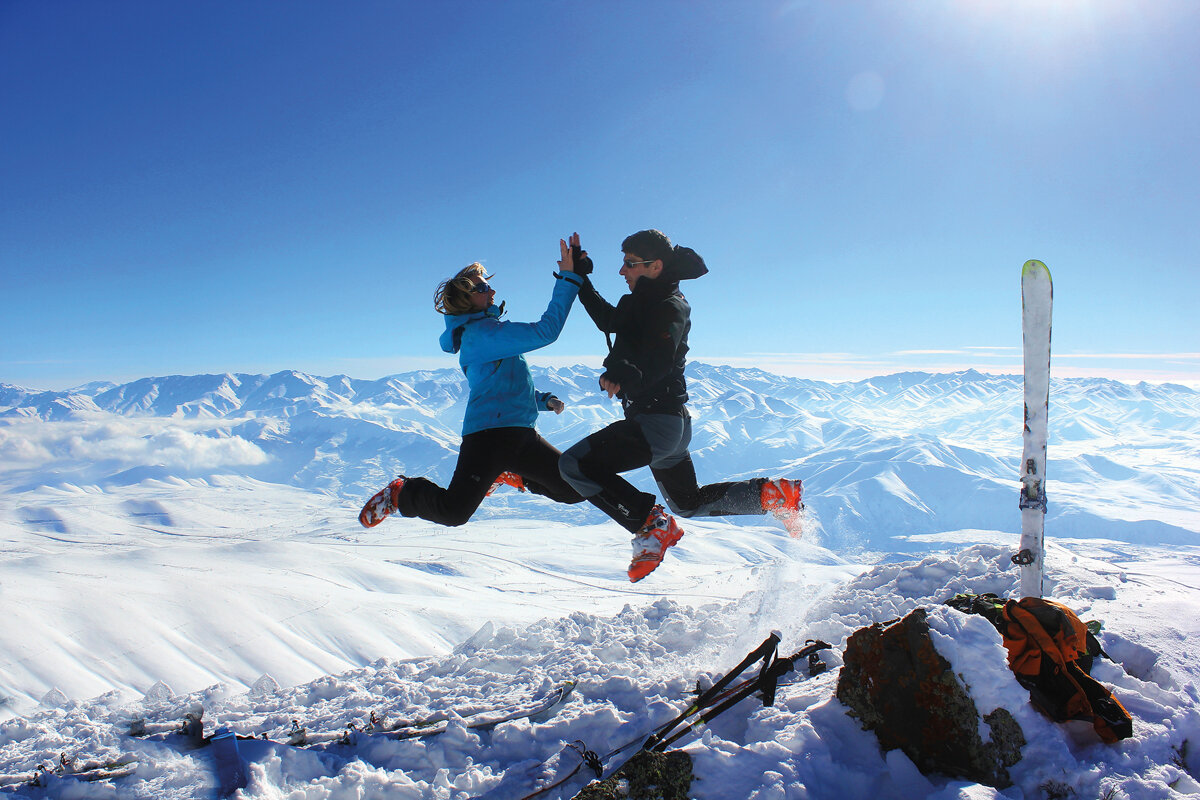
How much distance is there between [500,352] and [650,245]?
1.75m

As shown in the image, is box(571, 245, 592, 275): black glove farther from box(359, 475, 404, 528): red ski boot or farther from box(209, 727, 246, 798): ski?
box(209, 727, 246, 798): ski

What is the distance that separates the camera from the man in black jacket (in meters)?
5.00

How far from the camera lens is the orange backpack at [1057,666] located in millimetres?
3680

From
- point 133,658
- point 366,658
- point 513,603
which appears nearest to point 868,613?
point 366,658

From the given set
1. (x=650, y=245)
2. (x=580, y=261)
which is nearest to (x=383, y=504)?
(x=580, y=261)

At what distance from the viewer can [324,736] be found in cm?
542

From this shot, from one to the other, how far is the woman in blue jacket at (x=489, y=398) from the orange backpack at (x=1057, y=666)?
3569 millimetres

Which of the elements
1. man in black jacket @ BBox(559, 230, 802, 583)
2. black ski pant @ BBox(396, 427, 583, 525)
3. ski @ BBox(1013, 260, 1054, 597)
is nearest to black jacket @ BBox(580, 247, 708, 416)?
man in black jacket @ BBox(559, 230, 802, 583)

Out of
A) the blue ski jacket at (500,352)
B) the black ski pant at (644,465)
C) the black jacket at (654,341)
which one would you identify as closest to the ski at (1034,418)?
the black ski pant at (644,465)

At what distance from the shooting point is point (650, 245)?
5.31 m

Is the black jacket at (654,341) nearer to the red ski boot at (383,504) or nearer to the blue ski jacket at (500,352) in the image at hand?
the blue ski jacket at (500,352)

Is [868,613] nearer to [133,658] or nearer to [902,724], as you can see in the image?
[902,724]

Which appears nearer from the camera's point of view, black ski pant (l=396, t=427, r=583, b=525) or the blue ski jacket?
the blue ski jacket

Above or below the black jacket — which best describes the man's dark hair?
above
